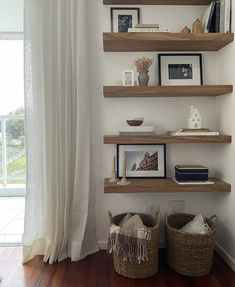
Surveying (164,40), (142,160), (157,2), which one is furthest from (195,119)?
(157,2)

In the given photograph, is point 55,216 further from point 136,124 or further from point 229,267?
point 229,267

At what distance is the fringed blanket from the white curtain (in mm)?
350

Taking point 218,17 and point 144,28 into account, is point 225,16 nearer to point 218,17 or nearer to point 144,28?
point 218,17

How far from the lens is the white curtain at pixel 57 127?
1956 millimetres

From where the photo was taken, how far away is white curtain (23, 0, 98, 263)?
6.42 feet

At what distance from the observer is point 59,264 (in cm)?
203

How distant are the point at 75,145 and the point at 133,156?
0.49 metres

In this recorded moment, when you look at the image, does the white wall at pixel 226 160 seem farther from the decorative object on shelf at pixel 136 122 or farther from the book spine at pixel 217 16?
the decorative object on shelf at pixel 136 122

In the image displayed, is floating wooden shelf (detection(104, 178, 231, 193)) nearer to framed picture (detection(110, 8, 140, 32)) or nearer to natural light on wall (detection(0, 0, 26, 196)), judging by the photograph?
framed picture (detection(110, 8, 140, 32))

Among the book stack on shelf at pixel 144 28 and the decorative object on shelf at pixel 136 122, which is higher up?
the book stack on shelf at pixel 144 28

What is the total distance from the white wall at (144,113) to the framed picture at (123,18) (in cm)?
5

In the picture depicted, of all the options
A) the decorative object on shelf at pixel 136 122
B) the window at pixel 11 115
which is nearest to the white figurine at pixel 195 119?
the decorative object on shelf at pixel 136 122

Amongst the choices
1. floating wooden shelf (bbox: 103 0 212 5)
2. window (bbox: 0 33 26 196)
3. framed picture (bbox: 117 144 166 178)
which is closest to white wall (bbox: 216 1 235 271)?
floating wooden shelf (bbox: 103 0 212 5)

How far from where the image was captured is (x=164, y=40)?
1913 mm
